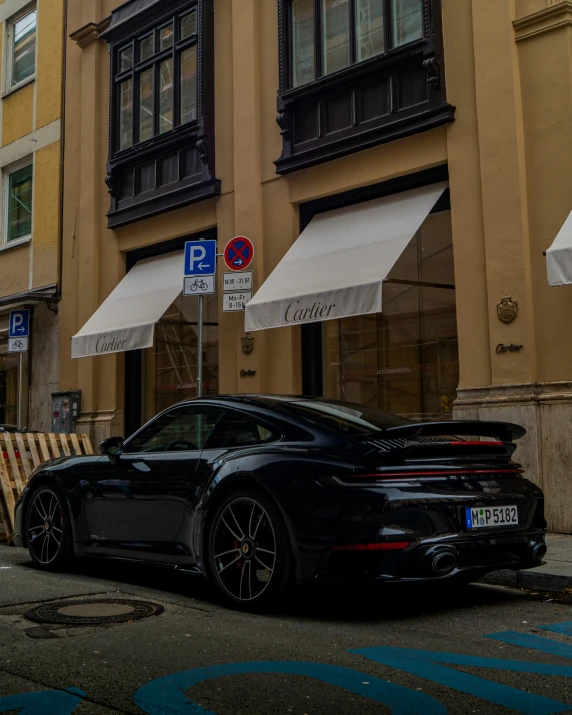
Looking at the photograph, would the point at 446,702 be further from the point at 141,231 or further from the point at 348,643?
the point at 141,231

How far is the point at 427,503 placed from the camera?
552cm

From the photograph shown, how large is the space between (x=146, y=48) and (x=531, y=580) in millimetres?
12673

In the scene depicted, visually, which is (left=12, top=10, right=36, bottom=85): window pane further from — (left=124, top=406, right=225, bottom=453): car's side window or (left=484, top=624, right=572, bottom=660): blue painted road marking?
(left=484, top=624, right=572, bottom=660): blue painted road marking

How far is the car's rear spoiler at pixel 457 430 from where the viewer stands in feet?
18.9

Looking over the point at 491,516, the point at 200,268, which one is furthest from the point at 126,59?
the point at 491,516

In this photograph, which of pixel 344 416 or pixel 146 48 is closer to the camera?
pixel 344 416

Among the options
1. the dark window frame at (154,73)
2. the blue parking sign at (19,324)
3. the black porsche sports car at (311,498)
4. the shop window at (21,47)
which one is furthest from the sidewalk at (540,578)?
the shop window at (21,47)

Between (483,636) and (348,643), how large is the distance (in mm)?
789

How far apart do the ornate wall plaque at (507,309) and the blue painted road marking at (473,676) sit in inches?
235

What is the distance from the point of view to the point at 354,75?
12492 millimetres

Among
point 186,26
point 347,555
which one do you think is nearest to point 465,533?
point 347,555

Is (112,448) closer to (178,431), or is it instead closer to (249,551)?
(178,431)

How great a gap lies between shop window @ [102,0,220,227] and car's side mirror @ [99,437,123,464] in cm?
774

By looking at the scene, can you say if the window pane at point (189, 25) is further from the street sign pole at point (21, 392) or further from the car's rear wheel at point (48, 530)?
the car's rear wheel at point (48, 530)
